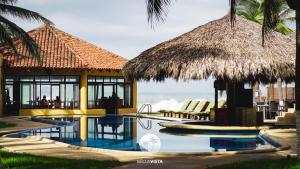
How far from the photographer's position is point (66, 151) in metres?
10.9

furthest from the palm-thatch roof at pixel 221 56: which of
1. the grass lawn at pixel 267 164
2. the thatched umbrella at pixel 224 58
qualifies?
the grass lawn at pixel 267 164

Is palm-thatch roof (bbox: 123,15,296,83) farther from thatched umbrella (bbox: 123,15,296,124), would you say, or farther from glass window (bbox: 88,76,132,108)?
glass window (bbox: 88,76,132,108)

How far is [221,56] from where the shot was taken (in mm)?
16391

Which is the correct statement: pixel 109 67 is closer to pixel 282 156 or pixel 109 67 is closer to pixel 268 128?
pixel 268 128

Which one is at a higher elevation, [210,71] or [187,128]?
[210,71]

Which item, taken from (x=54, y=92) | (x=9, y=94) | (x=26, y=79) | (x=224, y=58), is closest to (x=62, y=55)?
(x=54, y=92)

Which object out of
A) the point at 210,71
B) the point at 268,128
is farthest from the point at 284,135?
the point at 210,71

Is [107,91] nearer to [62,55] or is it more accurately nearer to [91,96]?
[91,96]

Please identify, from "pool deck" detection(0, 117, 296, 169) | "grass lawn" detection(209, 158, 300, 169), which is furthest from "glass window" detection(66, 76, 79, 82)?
→ "grass lawn" detection(209, 158, 300, 169)

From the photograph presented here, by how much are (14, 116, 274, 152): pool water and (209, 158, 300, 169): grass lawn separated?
394 centimetres

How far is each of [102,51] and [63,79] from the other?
3809 mm

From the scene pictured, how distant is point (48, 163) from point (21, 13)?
10.2m

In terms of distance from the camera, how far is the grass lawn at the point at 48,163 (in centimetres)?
840

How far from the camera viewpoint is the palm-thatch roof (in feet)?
52.7
